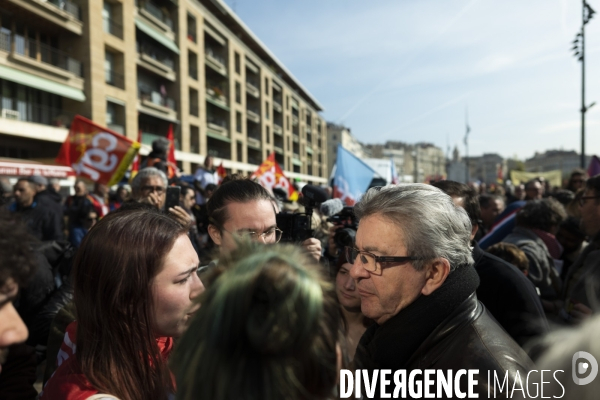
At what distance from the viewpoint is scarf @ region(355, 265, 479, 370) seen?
1577 millimetres

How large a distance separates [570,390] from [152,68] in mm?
27432

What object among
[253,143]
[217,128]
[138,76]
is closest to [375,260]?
[138,76]

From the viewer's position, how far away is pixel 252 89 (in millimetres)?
43219

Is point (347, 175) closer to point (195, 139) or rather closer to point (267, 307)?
point (267, 307)

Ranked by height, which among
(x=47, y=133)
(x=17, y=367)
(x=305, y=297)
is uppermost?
(x=47, y=133)

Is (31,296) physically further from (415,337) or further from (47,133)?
(47,133)

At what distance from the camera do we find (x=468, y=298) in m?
1.62

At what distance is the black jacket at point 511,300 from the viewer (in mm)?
2338

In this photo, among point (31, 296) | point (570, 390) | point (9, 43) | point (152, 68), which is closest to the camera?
point (570, 390)

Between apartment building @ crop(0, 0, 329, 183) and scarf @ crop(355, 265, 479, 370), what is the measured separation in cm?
1794

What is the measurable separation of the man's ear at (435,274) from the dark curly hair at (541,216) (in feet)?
9.90

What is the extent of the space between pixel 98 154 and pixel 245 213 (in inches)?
194

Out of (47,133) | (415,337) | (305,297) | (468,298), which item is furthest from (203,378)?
(47,133)

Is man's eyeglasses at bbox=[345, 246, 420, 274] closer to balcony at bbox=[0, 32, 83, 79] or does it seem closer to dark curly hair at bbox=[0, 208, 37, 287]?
dark curly hair at bbox=[0, 208, 37, 287]
